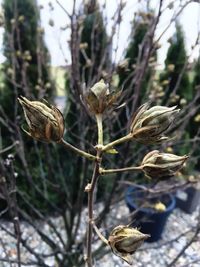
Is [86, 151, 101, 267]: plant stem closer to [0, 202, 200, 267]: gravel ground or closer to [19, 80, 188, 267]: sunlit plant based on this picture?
[19, 80, 188, 267]: sunlit plant

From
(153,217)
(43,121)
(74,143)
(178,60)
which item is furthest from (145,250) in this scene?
(43,121)

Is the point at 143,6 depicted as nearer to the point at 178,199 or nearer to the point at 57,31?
the point at 57,31

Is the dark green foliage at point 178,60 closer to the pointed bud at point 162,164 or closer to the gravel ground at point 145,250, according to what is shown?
the gravel ground at point 145,250

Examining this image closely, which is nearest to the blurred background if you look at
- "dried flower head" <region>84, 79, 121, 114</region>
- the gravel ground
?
the gravel ground

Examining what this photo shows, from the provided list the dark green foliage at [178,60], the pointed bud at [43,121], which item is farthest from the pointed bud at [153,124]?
the dark green foliage at [178,60]

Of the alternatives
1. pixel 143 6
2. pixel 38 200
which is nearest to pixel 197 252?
pixel 38 200
